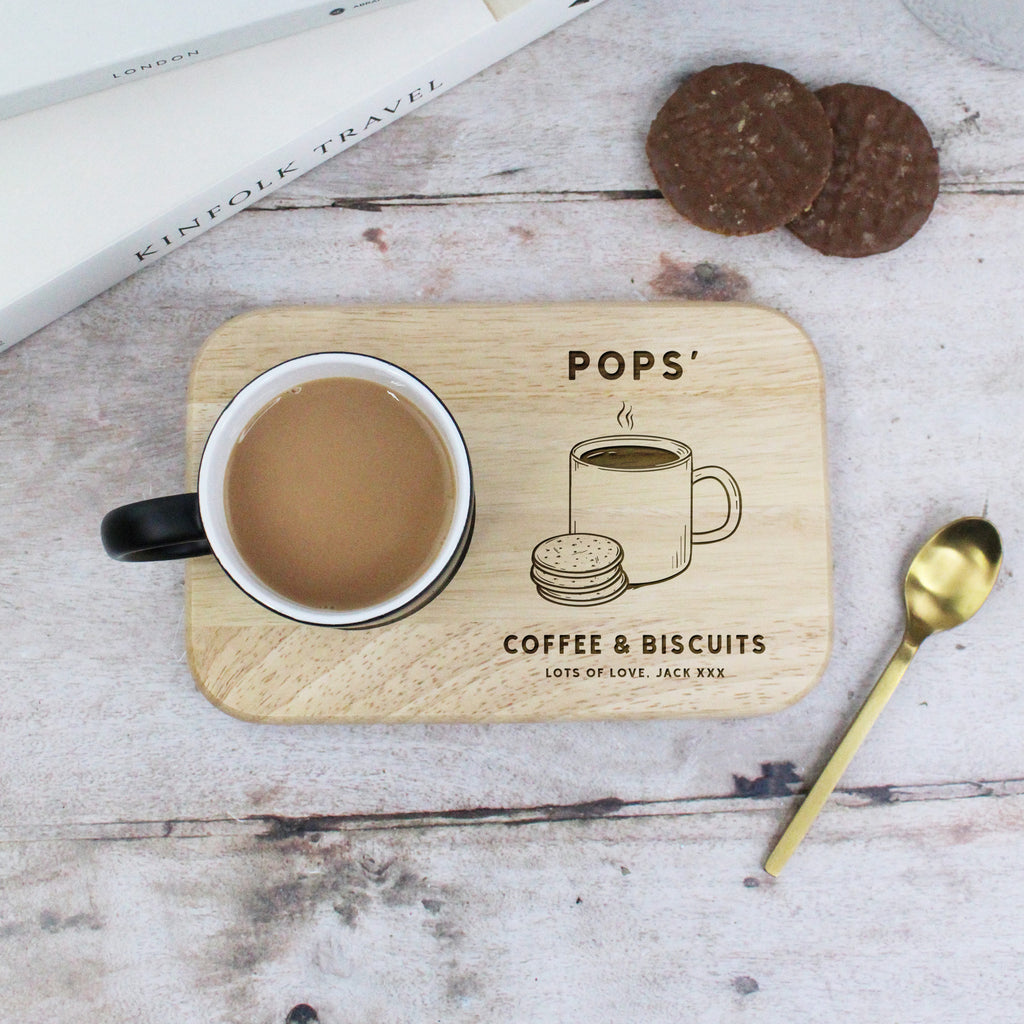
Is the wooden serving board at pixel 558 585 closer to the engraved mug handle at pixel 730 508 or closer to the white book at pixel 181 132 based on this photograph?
the engraved mug handle at pixel 730 508

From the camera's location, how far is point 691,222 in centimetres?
78

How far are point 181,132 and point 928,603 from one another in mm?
758

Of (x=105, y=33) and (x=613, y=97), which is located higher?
(x=105, y=33)

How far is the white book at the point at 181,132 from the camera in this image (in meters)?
0.70

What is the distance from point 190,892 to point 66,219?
60cm

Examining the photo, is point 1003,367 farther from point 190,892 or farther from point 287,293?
point 190,892

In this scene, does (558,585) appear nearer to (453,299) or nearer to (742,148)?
(453,299)

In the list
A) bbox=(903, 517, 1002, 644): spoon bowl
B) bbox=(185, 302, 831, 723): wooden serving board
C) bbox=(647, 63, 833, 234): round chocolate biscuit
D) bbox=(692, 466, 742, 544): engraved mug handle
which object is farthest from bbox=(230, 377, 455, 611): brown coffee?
bbox=(903, 517, 1002, 644): spoon bowl

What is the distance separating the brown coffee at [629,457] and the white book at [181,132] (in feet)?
1.17

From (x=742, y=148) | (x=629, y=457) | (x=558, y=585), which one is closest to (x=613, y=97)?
(x=742, y=148)

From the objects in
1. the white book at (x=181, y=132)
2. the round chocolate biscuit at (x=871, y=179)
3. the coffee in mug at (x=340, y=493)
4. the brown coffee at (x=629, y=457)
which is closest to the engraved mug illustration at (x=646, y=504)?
the brown coffee at (x=629, y=457)

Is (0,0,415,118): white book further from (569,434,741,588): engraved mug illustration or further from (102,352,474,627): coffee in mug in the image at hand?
(569,434,741,588): engraved mug illustration

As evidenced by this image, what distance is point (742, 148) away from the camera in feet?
2.47

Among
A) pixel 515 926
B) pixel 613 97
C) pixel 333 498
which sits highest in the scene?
pixel 613 97
